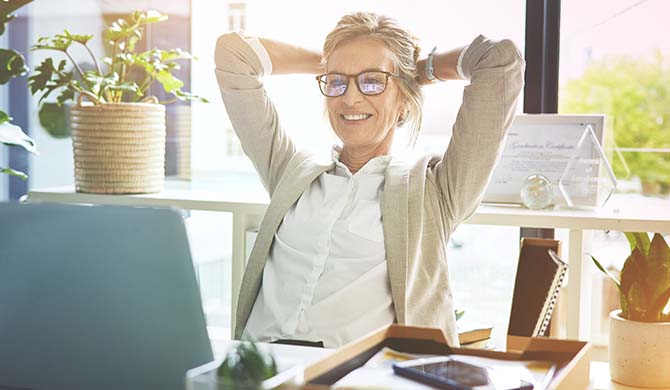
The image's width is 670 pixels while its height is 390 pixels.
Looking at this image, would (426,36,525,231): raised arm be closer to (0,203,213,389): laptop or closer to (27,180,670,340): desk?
(27,180,670,340): desk

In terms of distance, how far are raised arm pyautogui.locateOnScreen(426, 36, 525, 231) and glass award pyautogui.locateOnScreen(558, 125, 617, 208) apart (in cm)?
36

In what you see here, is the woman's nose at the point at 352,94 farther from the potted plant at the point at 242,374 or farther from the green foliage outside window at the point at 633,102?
the potted plant at the point at 242,374

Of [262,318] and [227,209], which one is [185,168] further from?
[262,318]

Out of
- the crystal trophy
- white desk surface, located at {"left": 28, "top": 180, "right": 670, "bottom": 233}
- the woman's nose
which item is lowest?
white desk surface, located at {"left": 28, "top": 180, "right": 670, "bottom": 233}

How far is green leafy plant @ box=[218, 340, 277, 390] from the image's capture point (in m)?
0.76

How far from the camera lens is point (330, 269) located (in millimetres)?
1849

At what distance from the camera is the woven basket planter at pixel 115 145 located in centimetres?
242

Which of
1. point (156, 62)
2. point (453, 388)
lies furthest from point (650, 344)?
point (156, 62)

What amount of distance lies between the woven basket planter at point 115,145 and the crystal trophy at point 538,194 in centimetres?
111

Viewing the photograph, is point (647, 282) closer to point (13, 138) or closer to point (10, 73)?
point (13, 138)

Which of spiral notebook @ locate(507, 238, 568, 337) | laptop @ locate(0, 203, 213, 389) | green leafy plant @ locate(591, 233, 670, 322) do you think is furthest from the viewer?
spiral notebook @ locate(507, 238, 568, 337)

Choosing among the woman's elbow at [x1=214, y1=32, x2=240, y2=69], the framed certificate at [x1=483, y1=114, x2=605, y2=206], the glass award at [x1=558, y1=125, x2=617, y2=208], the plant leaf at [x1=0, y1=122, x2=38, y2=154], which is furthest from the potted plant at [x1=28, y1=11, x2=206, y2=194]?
the glass award at [x1=558, y1=125, x2=617, y2=208]

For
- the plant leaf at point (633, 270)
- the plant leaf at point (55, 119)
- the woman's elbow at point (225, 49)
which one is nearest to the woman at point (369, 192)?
the woman's elbow at point (225, 49)

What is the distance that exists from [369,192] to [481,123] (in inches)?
12.1
